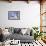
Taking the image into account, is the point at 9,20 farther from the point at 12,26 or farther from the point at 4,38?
the point at 4,38

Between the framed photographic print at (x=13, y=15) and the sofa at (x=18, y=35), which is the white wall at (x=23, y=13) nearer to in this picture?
the framed photographic print at (x=13, y=15)

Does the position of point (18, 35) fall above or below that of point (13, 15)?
below

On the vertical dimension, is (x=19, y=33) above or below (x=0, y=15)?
below

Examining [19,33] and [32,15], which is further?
[32,15]

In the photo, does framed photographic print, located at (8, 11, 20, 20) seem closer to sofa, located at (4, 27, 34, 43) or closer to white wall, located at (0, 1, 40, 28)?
white wall, located at (0, 1, 40, 28)

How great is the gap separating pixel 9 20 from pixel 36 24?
1153 mm

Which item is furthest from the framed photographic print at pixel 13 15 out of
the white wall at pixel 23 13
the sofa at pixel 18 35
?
the sofa at pixel 18 35

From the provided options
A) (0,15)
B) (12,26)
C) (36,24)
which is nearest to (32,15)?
(36,24)

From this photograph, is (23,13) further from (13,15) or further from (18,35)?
(18,35)

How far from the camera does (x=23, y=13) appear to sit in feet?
15.5

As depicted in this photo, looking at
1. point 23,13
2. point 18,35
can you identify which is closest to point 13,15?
point 23,13

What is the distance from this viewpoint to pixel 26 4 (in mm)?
4723

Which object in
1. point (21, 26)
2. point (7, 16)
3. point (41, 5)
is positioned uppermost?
point (41, 5)

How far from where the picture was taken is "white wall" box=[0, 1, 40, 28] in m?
4.68
